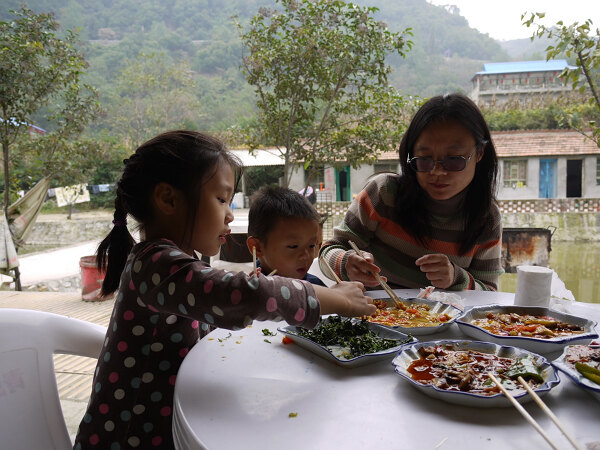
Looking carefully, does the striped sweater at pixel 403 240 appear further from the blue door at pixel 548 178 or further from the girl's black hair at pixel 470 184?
the blue door at pixel 548 178

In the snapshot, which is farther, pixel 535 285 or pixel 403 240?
pixel 403 240

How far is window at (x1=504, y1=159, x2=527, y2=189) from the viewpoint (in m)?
10.9

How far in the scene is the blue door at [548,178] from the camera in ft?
35.3

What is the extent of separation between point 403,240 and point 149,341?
4.00 ft

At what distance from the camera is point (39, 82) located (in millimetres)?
5418

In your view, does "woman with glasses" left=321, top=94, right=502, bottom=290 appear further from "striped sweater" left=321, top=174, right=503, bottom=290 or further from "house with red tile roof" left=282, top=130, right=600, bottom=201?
"house with red tile roof" left=282, top=130, right=600, bottom=201

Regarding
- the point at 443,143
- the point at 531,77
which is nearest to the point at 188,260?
the point at 443,143

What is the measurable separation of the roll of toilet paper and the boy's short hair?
99cm

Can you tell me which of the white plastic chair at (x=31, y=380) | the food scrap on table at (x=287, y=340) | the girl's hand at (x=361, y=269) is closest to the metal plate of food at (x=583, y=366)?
the food scrap on table at (x=287, y=340)

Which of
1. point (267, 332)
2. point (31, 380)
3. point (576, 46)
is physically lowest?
point (31, 380)

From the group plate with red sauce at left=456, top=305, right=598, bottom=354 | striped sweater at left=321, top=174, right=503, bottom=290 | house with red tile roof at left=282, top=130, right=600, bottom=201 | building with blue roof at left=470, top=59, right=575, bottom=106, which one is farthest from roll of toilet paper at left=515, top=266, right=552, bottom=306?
building with blue roof at left=470, top=59, right=575, bottom=106

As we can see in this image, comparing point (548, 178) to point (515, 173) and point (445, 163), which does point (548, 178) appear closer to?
point (515, 173)

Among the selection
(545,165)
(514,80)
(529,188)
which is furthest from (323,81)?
(514,80)

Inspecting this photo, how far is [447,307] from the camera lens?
53.9 inches
